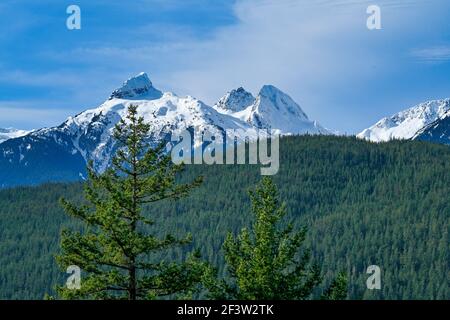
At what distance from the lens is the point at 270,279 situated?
3900cm

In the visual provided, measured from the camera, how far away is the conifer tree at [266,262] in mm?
38688

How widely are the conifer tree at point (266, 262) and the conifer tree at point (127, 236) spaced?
7.82ft

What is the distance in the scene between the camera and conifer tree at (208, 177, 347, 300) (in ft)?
127

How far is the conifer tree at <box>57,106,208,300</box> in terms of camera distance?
120 ft

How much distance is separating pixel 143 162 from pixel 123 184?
1.51 meters

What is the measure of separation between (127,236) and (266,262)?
7.54 m

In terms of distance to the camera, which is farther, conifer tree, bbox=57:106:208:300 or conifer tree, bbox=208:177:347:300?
conifer tree, bbox=208:177:347:300

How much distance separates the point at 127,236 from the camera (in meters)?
36.0

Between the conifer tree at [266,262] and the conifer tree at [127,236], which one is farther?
the conifer tree at [266,262]

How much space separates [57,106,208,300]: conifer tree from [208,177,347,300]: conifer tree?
2384mm

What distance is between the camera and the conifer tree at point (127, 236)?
1436 inches

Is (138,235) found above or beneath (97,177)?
beneath
